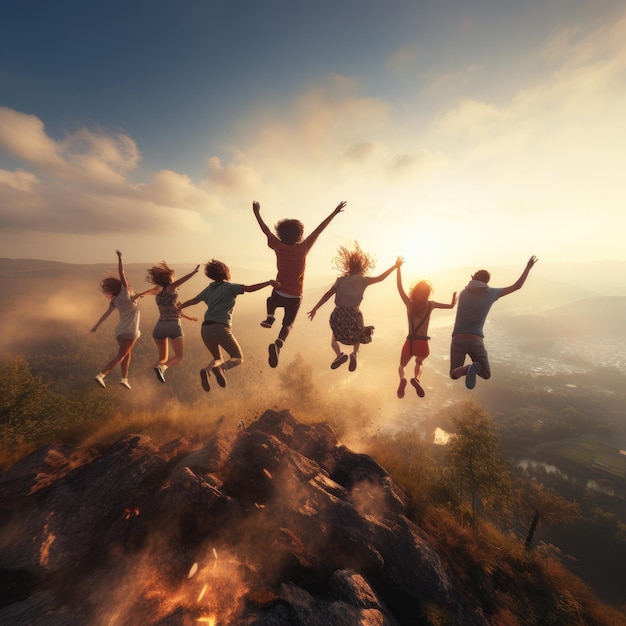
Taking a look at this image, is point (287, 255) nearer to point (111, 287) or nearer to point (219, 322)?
point (219, 322)

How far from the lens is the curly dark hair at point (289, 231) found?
23.2ft

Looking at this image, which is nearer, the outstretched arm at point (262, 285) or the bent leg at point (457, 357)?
the outstretched arm at point (262, 285)

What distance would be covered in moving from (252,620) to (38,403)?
3351cm

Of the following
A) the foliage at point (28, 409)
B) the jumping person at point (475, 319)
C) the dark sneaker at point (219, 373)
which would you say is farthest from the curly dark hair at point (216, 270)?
the foliage at point (28, 409)

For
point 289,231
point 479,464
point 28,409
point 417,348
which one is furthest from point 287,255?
point 28,409

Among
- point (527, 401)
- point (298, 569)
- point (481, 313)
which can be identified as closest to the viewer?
point (481, 313)

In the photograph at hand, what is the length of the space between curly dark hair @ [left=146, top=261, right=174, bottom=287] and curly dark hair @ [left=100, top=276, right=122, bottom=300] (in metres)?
1.50

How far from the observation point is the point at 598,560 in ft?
174

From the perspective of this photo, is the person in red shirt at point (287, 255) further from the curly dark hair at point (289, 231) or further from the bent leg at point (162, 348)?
the bent leg at point (162, 348)

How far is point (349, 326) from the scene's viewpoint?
7684 mm

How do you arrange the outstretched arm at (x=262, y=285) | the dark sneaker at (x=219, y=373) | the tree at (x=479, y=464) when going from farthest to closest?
1. the tree at (x=479, y=464)
2. the outstretched arm at (x=262, y=285)
3. the dark sneaker at (x=219, y=373)

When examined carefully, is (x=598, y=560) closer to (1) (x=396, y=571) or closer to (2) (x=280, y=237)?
(1) (x=396, y=571)

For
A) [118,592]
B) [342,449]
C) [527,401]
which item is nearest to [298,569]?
[118,592]

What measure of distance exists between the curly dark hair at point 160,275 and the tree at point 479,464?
2586cm
